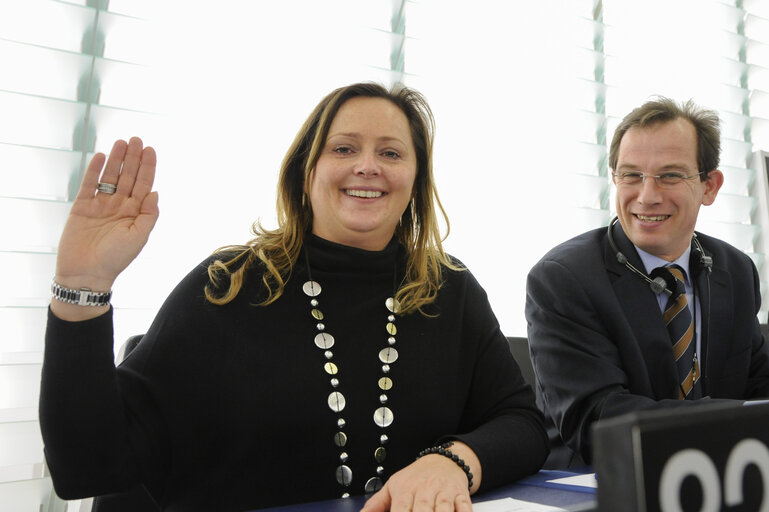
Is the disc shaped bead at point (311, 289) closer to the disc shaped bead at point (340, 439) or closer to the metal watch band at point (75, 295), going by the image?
the disc shaped bead at point (340, 439)

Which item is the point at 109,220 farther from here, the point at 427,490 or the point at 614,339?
the point at 614,339

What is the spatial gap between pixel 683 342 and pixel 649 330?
0.46 feet

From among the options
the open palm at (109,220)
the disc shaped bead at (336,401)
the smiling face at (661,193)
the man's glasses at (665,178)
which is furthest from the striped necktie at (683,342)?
the open palm at (109,220)

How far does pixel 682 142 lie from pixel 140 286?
180 centimetres

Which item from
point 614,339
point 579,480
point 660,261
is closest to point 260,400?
point 579,480

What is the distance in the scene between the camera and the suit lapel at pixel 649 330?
175 cm

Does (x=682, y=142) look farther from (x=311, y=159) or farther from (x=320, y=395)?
(x=320, y=395)

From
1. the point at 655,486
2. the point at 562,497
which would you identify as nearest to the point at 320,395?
the point at 562,497

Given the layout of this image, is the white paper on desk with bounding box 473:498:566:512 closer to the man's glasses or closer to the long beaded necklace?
the long beaded necklace

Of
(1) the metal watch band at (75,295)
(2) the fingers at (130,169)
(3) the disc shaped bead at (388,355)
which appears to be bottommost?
(3) the disc shaped bead at (388,355)

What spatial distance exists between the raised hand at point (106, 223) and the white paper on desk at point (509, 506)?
28.2 inches

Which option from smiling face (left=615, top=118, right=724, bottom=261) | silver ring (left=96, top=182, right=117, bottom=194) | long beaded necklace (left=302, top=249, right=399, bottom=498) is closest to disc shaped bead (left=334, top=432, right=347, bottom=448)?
long beaded necklace (left=302, top=249, right=399, bottom=498)

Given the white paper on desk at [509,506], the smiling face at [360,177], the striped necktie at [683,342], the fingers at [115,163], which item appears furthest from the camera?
the striped necktie at [683,342]

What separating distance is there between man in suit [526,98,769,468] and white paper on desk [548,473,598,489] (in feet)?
1.23
